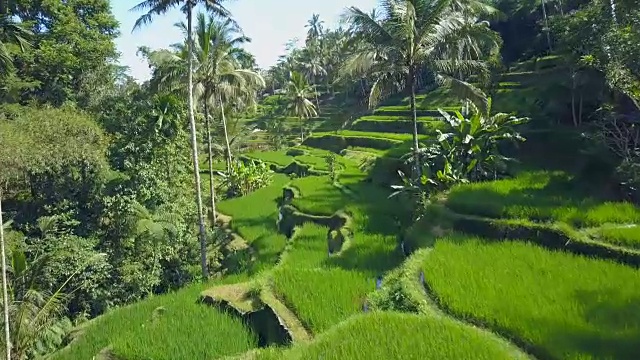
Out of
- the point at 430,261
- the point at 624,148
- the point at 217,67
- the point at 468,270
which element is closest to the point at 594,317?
the point at 468,270

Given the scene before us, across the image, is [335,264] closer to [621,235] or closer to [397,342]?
[397,342]

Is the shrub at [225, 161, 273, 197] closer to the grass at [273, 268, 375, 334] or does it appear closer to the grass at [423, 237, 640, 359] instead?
the grass at [273, 268, 375, 334]

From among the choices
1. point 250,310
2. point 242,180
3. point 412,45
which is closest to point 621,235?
point 250,310

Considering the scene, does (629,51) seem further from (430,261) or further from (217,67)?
(217,67)

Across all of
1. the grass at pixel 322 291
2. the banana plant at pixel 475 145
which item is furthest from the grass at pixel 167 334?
the banana plant at pixel 475 145

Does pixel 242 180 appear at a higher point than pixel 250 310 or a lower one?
lower

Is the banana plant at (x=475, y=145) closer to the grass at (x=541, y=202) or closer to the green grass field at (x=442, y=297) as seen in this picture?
the grass at (x=541, y=202)
